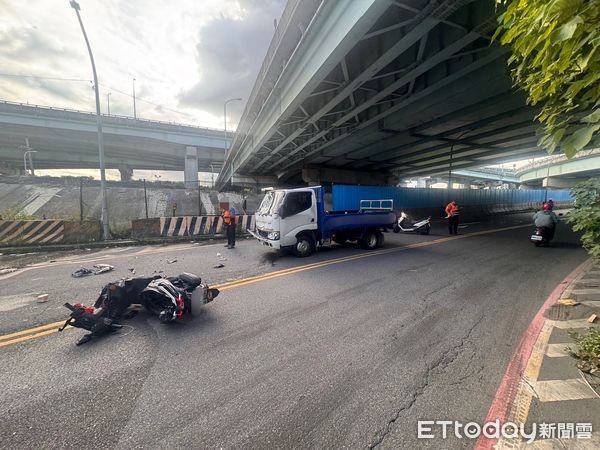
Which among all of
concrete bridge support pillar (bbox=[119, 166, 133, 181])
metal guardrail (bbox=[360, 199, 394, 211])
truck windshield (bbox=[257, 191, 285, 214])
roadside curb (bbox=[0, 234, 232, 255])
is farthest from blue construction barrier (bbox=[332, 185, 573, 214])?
concrete bridge support pillar (bbox=[119, 166, 133, 181])

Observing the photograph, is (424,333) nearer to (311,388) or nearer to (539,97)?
(311,388)

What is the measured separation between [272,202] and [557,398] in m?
7.65

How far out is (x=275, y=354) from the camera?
10.4ft

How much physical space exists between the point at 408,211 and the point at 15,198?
37863 millimetres

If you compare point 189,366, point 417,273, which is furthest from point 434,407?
point 417,273

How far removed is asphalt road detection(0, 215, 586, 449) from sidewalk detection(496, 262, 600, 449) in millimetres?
271

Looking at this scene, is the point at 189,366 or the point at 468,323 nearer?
the point at 189,366

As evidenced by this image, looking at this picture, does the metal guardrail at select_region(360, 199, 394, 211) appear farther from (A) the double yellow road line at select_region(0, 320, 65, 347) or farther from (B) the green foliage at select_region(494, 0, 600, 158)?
(A) the double yellow road line at select_region(0, 320, 65, 347)

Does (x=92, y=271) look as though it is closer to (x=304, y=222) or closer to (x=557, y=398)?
(x=304, y=222)

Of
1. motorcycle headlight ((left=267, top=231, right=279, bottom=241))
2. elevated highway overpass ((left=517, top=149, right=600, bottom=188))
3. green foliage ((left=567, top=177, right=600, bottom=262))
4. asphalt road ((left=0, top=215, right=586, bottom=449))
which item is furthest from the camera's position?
elevated highway overpass ((left=517, top=149, right=600, bottom=188))

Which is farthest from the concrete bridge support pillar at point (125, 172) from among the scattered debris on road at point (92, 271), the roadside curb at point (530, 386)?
the roadside curb at point (530, 386)

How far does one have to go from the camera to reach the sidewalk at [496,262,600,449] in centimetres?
199

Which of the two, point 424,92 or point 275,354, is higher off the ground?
point 424,92

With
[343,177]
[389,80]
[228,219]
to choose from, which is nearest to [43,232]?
[228,219]
